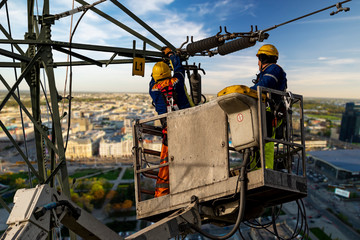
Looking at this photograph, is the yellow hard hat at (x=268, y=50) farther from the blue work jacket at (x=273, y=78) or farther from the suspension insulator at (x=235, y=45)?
the suspension insulator at (x=235, y=45)

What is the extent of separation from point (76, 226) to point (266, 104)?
2465mm

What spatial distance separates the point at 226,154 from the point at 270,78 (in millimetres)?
1179

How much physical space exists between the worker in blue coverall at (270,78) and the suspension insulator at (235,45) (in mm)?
720

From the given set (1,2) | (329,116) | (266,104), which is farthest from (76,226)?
(329,116)

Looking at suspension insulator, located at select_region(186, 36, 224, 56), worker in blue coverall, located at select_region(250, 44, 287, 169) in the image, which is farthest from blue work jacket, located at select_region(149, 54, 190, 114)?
worker in blue coverall, located at select_region(250, 44, 287, 169)

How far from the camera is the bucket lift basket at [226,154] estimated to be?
373 cm

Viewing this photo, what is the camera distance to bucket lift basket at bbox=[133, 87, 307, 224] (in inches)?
147

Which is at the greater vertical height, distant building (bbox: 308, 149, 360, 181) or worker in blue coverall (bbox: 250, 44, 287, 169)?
worker in blue coverall (bbox: 250, 44, 287, 169)

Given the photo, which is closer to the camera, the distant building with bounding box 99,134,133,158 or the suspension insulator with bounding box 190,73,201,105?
the suspension insulator with bounding box 190,73,201,105

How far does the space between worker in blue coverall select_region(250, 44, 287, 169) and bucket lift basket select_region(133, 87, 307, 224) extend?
0.08 m

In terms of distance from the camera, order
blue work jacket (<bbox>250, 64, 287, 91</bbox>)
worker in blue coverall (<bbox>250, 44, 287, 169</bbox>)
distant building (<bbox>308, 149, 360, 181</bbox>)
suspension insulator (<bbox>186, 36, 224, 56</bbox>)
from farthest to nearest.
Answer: distant building (<bbox>308, 149, 360, 181</bbox>)
suspension insulator (<bbox>186, 36, 224, 56</bbox>)
blue work jacket (<bbox>250, 64, 287, 91</bbox>)
worker in blue coverall (<bbox>250, 44, 287, 169</bbox>)

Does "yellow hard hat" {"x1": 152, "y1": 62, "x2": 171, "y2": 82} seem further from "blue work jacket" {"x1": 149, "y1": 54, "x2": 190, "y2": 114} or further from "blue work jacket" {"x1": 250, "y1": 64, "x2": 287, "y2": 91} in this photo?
"blue work jacket" {"x1": 250, "y1": 64, "x2": 287, "y2": 91}

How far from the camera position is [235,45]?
579 cm

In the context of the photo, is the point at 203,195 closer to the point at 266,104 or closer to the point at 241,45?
the point at 266,104
